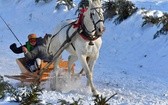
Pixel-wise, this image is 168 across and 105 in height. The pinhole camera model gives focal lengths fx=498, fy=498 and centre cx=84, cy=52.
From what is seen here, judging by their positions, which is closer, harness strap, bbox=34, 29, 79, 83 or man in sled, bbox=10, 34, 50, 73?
harness strap, bbox=34, 29, 79, 83

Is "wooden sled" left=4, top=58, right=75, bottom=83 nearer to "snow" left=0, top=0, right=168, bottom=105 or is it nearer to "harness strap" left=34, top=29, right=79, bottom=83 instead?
"harness strap" left=34, top=29, right=79, bottom=83

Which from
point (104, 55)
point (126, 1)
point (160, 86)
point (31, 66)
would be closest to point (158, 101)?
point (160, 86)

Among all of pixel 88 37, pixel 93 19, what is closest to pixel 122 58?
pixel 88 37

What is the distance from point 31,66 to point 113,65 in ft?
10.2

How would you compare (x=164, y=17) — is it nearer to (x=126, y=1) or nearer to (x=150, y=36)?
(x=150, y=36)

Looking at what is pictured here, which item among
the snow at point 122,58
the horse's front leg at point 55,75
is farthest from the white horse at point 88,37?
the horse's front leg at point 55,75

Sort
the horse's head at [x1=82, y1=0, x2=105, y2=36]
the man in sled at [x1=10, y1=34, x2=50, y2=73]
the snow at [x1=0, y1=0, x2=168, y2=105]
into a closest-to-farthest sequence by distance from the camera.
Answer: the horse's head at [x1=82, y1=0, x2=105, y2=36] < the snow at [x1=0, y1=0, x2=168, y2=105] < the man in sled at [x1=10, y1=34, x2=50, y2=73]

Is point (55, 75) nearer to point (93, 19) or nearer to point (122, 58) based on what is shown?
point (93, 19)

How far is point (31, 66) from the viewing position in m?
10.5

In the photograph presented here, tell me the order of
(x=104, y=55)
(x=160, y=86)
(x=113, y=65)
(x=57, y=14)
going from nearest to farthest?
1. (x=160, y=86)
2. (x=113, y=65)
3. (x=104, y=55)
4. (x=57, y=14)

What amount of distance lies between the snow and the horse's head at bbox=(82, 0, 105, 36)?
46.5 inches

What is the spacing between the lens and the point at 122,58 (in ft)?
45.1

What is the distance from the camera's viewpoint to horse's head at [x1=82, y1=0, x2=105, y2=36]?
28.3 feet

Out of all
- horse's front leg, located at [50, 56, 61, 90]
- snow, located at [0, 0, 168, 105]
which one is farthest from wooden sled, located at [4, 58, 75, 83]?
snow, located at [0, 0, 168, 105]
